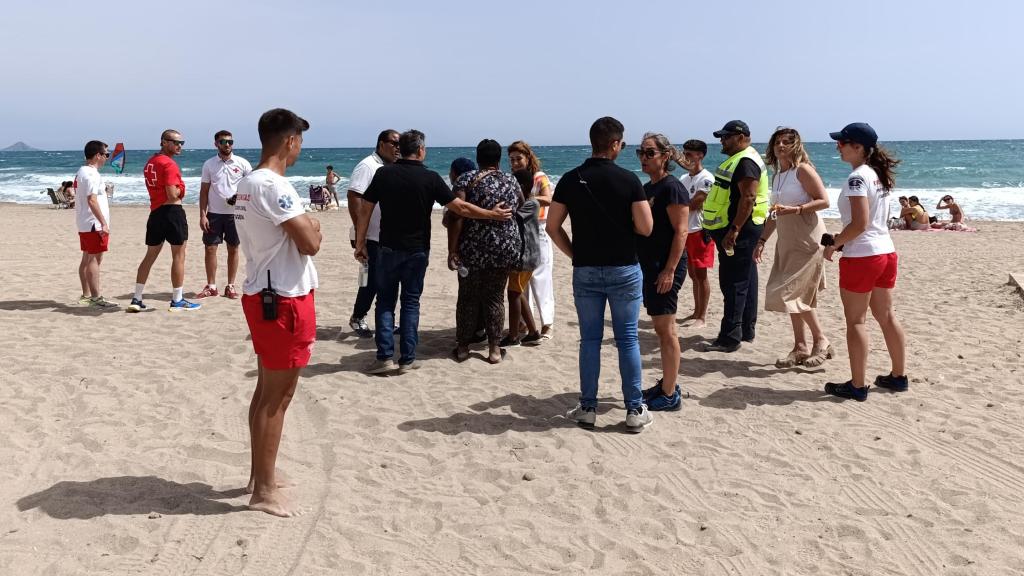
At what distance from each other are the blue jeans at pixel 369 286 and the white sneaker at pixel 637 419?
2.53 m

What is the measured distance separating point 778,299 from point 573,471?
2.43m

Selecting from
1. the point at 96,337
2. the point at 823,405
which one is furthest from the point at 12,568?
the point at 823,405

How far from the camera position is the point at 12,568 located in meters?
3.16

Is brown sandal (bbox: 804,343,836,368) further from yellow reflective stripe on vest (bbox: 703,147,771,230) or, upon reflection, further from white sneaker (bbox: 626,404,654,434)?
white sneaker (bbox: 626,404,654,434)

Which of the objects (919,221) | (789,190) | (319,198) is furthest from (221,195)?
(919,221)

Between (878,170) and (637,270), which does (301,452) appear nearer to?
(637,270)

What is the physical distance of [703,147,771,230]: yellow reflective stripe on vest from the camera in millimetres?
5992

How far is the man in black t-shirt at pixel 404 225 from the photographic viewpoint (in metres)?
5.41

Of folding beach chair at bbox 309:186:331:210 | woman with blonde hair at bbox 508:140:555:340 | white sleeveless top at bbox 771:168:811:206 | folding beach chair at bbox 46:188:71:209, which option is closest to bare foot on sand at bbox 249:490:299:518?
woman with blonde hair at bbox 508:140:555:340

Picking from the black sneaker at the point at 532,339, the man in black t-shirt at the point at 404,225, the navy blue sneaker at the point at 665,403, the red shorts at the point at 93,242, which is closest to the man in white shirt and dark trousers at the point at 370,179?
the man in black t-shirt at the point at 404,225

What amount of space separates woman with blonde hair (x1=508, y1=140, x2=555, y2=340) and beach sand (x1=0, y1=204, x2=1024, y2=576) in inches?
14.1

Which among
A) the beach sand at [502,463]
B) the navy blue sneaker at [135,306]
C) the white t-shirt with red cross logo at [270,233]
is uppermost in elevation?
the white t-shirt with red cross logo at [270,233]

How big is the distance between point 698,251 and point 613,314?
2.85 metres

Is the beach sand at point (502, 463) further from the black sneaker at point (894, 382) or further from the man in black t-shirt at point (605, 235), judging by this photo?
the man in black t-shirt at point (605, 235)
